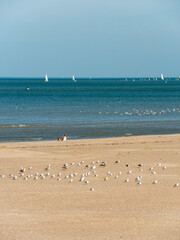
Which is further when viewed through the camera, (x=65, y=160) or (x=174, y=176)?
(x=65, y=160)

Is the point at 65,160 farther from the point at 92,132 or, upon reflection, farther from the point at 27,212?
the point at 92,132

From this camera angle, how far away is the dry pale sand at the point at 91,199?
14.4 meters

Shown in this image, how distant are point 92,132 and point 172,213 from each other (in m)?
27.3

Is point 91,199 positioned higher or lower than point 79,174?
lower

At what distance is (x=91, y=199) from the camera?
1773 cm

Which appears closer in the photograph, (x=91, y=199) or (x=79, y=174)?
(x=91, y=199)

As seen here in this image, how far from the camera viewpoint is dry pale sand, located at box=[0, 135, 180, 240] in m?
14.4

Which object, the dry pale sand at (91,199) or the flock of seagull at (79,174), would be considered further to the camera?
the flock of seagull at (79,174)

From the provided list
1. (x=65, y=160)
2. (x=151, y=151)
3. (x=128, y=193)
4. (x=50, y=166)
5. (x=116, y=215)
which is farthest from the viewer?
(x=151, y=151)

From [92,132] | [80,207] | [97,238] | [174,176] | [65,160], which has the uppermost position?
[92,132]

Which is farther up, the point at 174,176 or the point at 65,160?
the point at 65,160

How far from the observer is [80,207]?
1677 centimetres

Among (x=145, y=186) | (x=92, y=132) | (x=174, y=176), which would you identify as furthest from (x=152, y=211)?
(x=92, y=132)

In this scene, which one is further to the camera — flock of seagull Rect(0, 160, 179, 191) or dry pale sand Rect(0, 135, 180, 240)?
flock of seagull Rect(0, 160, 179, 191)
